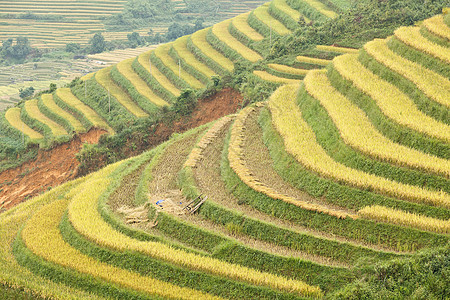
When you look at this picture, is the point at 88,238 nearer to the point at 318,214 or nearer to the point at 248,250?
the point at 248,250

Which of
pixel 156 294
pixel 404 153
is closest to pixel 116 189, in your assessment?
pixel 156 294

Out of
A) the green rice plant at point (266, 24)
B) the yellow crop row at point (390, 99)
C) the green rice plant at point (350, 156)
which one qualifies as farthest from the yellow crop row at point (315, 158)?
the green rice plant at point (266, 24)

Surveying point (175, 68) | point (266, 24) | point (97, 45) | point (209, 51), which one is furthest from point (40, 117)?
point (97, 45)

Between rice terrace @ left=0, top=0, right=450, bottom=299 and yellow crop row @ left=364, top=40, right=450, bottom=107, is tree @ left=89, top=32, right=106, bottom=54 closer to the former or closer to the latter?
rice terrace @ left=0, top=0, right=450, bottom=299

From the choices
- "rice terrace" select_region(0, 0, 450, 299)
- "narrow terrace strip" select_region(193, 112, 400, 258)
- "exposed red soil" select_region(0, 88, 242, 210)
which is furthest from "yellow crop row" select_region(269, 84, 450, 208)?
"exposed red soil" select_region(0, 88, 242, 210)

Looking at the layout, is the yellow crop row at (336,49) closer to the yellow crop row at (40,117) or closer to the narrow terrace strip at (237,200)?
the narrow terrace strip at (237,200)
